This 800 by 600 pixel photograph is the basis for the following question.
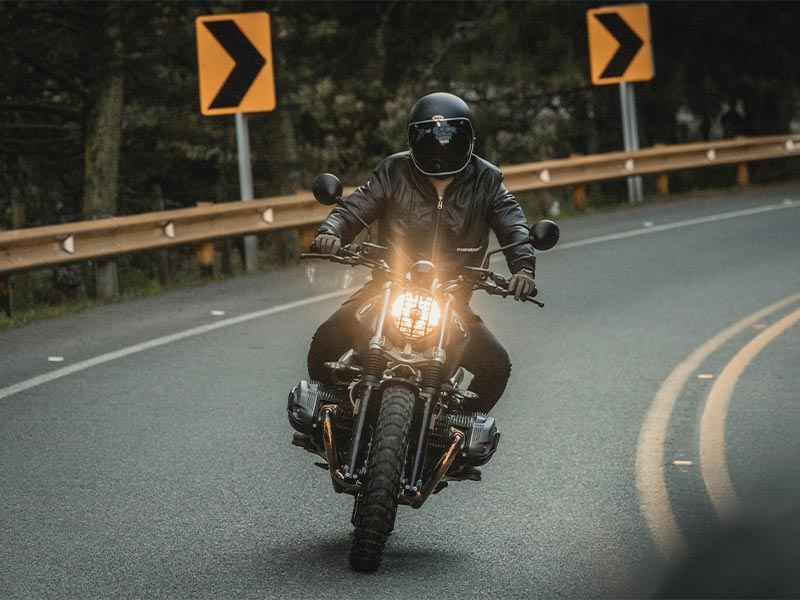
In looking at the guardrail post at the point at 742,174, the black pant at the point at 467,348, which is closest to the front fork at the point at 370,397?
the black pant at the point at 467,348

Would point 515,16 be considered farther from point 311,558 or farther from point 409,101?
point 311,558

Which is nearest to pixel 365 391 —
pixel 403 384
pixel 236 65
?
pixel 403 384

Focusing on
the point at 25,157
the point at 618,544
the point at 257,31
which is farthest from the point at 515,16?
the point at 618,544

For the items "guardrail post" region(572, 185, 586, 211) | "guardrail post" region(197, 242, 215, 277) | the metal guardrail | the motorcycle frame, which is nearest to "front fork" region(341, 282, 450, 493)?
the motorcycle frame

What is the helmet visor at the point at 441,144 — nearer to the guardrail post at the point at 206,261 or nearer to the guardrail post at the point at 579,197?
the guardrail post at the point at 206,261

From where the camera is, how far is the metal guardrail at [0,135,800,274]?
47.7ft

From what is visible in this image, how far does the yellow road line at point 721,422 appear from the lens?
287 inches

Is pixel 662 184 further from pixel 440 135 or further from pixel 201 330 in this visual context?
pixel 440 135

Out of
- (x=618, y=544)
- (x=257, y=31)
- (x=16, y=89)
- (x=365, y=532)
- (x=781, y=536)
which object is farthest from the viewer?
(x=16, y=89)

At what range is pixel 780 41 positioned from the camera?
28109mm

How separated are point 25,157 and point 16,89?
2527 millimetres

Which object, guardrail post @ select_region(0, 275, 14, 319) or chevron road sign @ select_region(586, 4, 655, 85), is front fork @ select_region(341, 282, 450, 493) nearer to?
guardrail post @ select_region(0, 275, 14, 319)

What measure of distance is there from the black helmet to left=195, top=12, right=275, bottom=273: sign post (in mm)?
11485

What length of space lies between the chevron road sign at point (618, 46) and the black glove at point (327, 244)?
1813 cm
